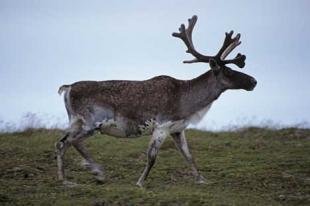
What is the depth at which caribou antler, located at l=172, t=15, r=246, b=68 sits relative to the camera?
1388cm

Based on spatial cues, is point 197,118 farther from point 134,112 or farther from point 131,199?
point 131,199

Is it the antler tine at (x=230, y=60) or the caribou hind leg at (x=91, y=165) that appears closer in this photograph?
the caribou hind leg at (x=91, y=165)

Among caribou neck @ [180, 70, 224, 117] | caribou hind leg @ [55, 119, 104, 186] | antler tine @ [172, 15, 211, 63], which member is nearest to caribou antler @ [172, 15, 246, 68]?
antler tine @ [172, 15, 211, 63]

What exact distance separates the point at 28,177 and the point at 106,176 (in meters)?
1.44

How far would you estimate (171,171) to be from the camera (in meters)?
14.2

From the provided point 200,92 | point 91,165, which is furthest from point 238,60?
point 91,165

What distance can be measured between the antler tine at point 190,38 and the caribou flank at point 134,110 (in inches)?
6.3

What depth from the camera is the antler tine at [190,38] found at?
13969mm

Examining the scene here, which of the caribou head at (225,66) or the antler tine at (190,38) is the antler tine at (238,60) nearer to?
the caribou head at (225,66)

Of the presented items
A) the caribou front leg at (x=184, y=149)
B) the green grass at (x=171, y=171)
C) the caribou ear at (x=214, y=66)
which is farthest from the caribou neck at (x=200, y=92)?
the green grass at (x=171, y=171)

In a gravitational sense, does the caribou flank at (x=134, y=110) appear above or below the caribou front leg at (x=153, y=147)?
above

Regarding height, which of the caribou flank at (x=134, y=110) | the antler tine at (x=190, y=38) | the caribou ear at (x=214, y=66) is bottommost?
the caribou flank at (x=134, y=110)

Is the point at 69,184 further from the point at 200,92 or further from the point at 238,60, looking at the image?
the point at 238,60

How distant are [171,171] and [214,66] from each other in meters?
2.20
